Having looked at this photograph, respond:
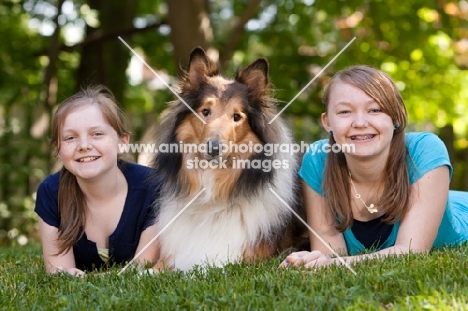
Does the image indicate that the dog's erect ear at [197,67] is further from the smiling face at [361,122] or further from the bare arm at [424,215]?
the bare arm at [424,215]

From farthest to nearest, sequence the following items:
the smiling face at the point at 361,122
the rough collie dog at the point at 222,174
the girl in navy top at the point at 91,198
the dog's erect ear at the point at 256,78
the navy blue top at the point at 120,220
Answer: the navy blue top at the point at 120,220 → the girl in navy top at the point at 91,198 → the dog's erect ear at the point at 256,78 → the rough collie dog at the point at 222,174 → the smiling face at the point at 361,122

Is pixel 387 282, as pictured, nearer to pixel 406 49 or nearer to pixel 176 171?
pixel 176 171

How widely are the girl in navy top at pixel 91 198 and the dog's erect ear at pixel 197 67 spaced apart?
0.67 metres

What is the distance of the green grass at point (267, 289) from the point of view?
3.07 meters

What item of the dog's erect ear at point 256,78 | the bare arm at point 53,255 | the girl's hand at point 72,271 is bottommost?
the girl's hand at point 72,271

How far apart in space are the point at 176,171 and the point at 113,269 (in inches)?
30.5

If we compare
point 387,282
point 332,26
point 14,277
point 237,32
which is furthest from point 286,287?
point 332,26

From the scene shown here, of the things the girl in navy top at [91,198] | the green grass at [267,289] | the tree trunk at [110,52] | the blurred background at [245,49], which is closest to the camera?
the green grass at [267,289]

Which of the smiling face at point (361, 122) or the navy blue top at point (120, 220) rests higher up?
the smiling face at point (361, 122)

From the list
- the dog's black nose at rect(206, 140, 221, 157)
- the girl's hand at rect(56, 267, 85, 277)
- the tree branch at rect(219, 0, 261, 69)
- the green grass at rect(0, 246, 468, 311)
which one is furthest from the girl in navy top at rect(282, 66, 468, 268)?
the tree branch at rect(219, 0, 261, 69)

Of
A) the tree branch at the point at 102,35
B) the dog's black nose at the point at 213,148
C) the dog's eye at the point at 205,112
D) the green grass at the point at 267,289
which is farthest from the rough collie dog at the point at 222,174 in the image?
the tree branch at the point at 102,35

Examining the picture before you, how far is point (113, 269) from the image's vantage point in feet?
14.1

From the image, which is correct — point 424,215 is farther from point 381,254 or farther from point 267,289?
point 267,289

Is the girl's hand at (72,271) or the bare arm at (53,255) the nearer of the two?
the girl's hand at (72,271)
